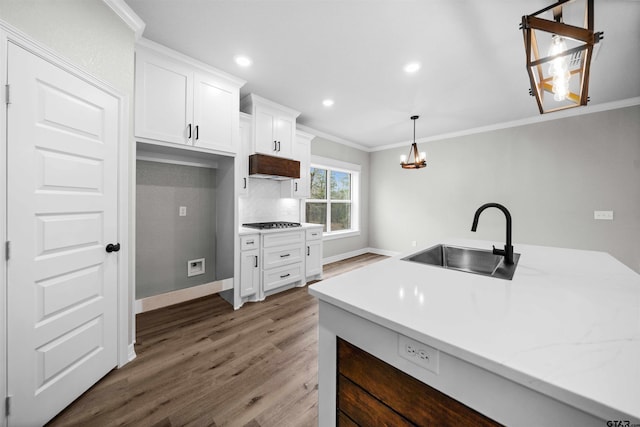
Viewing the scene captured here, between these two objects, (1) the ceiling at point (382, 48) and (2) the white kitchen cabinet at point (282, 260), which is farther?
(2) the white kitchen cabinet at point (282, 260)

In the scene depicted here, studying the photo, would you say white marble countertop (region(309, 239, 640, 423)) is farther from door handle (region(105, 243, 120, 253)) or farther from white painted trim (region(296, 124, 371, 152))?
white painted trim (region(296, 124, 371, 152))

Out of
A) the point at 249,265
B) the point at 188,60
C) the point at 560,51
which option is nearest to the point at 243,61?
the point at 188,60

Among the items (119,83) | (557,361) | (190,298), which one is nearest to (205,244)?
(190,298)

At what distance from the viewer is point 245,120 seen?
10.2 ft

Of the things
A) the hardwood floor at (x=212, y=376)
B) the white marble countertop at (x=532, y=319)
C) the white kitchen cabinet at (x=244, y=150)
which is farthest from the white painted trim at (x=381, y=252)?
the white marble countertop at (x=532, y=319)

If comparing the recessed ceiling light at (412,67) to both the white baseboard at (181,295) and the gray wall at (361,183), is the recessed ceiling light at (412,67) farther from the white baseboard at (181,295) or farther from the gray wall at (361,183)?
the white baseboard at (181,295)

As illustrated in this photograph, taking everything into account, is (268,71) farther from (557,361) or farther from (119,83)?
(557,361)

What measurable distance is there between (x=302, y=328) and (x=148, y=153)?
8.15 ft

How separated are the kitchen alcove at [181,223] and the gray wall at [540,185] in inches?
153

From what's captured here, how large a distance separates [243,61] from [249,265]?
223 cm

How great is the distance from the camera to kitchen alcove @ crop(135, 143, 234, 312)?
2.66 meters

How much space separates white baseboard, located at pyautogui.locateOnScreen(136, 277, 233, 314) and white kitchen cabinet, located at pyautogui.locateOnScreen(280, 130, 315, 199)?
1.61 m

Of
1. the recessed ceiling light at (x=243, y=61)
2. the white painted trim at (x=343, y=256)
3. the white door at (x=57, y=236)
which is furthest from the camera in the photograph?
the white painted trim at (x=343, y=256)

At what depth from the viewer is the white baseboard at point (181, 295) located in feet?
8.59
